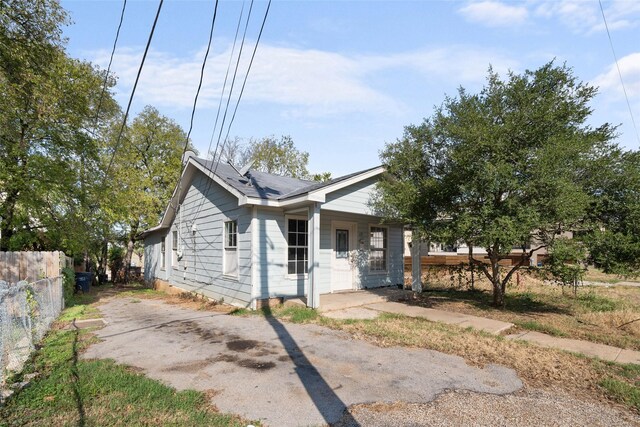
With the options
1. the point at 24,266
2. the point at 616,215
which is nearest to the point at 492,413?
the point at 616,215

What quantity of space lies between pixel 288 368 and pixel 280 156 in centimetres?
2859

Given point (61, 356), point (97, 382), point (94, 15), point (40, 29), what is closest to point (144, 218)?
point (40, 29)

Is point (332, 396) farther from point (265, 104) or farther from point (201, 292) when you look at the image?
point (265, 104)

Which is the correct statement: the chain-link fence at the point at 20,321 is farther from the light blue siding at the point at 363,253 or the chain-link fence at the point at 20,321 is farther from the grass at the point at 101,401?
the light blue siding at the point at 363,253

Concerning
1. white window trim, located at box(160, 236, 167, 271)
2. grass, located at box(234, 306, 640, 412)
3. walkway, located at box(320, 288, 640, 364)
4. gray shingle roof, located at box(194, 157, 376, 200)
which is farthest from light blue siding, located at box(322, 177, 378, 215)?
white window trim, located at box(160, 236, 167, 271)

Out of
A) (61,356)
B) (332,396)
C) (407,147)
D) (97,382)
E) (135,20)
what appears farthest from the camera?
(407,147)

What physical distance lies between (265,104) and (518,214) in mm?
8439

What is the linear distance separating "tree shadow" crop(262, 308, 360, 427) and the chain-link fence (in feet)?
11.4

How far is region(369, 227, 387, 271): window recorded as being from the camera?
1215cm

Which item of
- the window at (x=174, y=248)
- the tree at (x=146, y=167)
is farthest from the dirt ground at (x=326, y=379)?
the tree at (x=146, y=167)

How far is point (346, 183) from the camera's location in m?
9.40

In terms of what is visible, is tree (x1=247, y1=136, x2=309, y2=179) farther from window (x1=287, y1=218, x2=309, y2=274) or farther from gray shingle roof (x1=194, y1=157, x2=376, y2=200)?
window (x1=287, y1=218, x2=309, y2=274)

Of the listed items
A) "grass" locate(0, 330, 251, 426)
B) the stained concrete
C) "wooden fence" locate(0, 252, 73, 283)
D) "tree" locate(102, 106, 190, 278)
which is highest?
"tree" locate(102, 106, 190, 278)

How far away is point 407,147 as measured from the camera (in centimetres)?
954
